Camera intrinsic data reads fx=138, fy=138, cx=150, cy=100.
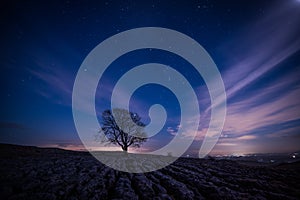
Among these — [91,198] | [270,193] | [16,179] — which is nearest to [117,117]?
[16,179]

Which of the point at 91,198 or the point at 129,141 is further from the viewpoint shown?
the point at 129,141

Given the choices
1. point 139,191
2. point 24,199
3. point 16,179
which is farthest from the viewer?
point 16,179

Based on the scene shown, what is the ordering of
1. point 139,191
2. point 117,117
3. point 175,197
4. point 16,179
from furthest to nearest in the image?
point 117,117 → point 16,179 → point 139,191 → point 175,197

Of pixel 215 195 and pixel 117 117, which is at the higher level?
pixel 117 117

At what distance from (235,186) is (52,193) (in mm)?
9625

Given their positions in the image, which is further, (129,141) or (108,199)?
(129,141)

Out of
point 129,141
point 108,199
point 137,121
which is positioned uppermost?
point 137,121

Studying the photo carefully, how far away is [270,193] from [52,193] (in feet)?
34.5

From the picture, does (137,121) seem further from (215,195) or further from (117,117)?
(215,195)

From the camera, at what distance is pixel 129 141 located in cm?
3494

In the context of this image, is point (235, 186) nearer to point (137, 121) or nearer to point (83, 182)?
point (83, 182)

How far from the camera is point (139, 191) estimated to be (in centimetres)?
717

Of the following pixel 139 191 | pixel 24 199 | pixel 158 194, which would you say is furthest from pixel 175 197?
pixel 24 199

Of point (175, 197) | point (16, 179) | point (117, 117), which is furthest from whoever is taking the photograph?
point (117, 117)
